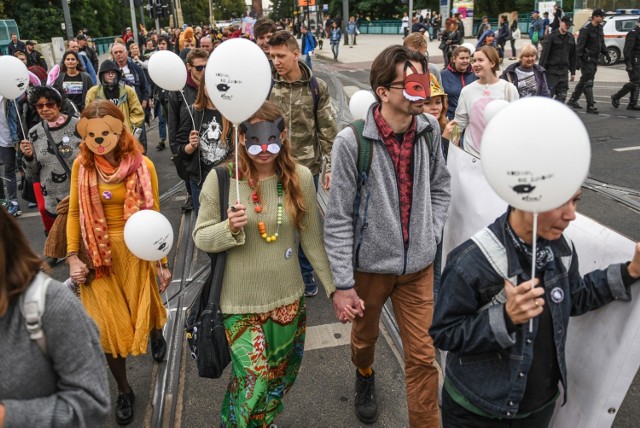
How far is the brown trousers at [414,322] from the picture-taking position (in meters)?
2.85

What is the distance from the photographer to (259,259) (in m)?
2.71

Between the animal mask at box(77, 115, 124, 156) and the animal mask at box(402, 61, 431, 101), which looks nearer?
the animal mask at box(402, 61, 431, 101)

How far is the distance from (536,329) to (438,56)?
26224mm

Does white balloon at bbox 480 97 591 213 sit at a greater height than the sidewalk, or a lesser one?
greater

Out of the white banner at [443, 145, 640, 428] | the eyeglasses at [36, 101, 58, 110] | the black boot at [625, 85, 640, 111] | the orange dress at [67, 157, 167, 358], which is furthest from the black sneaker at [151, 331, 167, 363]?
the black boot at [625, 85, 640, 111]

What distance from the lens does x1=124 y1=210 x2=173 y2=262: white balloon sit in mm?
3029

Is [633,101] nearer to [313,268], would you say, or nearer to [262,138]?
[313,268]

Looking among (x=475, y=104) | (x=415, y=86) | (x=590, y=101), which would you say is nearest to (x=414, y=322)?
(x=415, y=86)

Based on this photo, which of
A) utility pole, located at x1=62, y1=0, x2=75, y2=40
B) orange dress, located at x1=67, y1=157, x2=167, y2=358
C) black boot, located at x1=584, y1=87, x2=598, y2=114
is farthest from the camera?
utility pole, located at x1=62, y1=0, x2=75, y2=40

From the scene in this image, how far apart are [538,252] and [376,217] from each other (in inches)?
37.4

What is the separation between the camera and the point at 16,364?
1.58 m

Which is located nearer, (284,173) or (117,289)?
(284,173)

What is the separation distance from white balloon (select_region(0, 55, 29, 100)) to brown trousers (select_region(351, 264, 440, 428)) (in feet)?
14.4

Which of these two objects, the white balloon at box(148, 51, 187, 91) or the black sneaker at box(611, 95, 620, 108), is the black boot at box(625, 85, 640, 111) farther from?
the white balloon at box(148, 51, 187, 91)
